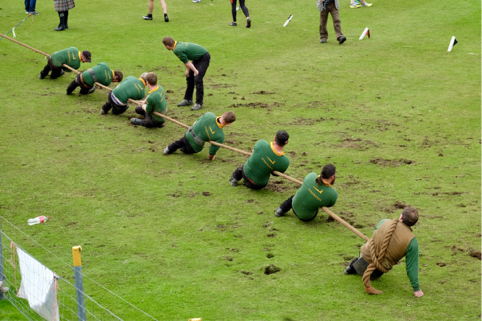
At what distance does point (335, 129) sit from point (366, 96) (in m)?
2.25

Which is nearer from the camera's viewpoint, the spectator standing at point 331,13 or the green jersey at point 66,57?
the green jersey at point 66,57

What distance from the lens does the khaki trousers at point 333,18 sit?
675 inches

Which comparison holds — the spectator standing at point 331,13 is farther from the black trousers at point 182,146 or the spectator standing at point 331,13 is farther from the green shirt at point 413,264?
the green shirt at point 413,264

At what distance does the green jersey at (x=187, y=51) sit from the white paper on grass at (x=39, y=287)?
7.54m

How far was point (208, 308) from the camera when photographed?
5.98m

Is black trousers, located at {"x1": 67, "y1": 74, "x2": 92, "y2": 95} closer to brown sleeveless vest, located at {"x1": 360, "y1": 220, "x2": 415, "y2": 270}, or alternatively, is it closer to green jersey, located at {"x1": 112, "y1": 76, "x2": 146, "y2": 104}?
green jersey, located at {"x1": 112, "y1": 76, "x2": 146, "y2": 104}

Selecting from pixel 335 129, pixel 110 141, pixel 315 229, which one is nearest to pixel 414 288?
pixel 315 229

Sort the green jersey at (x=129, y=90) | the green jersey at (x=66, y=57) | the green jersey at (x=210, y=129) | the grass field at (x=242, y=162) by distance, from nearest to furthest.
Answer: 1. the grass field at (x=242, y=162)
2. the green jersey at (x=210, y=129)
3. the green jersey at (x=129, y=90)
4. the green jersey at (x=66, y=57)

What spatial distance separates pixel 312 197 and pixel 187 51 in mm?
5839

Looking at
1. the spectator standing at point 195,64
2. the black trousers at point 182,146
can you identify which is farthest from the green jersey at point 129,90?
the black trousers at point 182,146

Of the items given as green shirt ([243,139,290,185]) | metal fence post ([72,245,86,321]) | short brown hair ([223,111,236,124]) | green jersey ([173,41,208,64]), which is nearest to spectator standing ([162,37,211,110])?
green jersey ([173,41,208,64])

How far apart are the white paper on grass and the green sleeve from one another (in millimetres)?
3607

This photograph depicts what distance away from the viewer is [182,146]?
10.5 metres

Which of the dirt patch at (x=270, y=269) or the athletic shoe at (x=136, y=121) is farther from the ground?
the dirt patch at (x=270, y=269)
